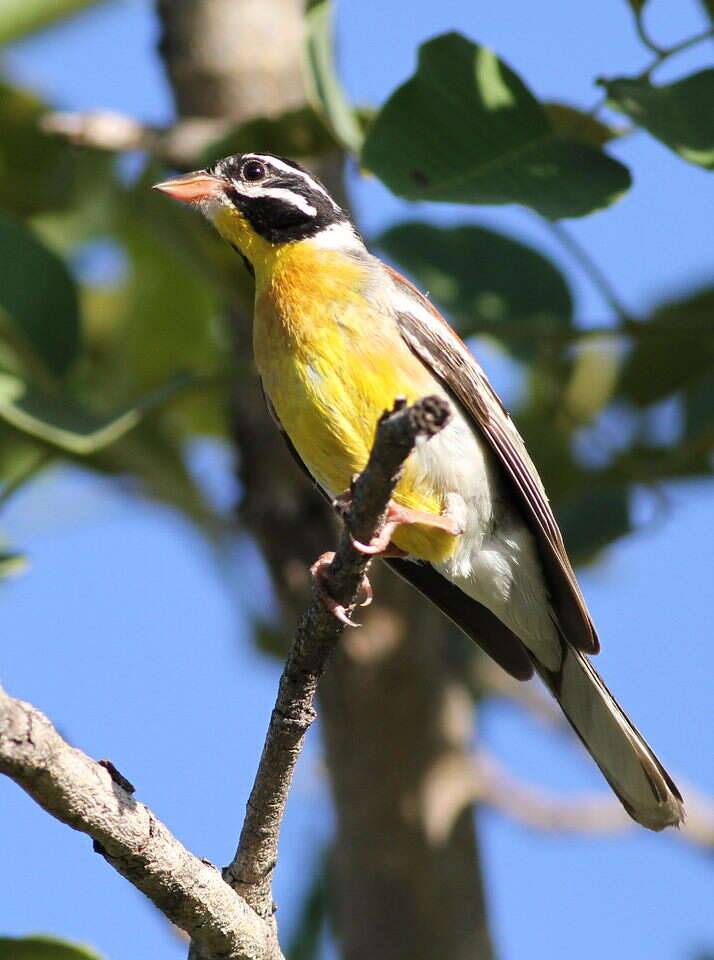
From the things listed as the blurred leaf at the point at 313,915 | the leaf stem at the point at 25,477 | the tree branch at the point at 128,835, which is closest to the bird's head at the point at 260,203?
the leaf stem at the point at 25,477

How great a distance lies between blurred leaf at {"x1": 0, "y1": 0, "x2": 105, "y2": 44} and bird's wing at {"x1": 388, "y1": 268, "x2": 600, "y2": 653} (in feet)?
7.11

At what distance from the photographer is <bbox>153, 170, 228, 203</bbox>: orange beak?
16.6 ft

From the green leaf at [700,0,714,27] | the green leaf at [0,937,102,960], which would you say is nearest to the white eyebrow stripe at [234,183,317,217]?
the green leaf at [700,0,714,27]

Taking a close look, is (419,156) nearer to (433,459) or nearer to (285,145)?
(433,459)

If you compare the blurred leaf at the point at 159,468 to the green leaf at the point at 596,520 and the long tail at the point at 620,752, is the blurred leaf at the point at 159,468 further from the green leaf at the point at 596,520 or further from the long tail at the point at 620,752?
the long tail at the point at 620,752

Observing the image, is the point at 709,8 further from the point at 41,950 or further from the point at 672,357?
the point at 41,950

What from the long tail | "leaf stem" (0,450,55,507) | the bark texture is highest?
"leaf stem" (0,450,55,507)

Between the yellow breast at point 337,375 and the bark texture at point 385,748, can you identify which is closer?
the yellow breast at point 337,375

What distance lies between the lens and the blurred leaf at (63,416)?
4473 millimetres

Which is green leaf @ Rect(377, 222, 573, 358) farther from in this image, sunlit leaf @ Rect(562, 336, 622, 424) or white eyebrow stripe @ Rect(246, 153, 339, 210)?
sunlit leaf @ Rect(562, 336, 622, 424)

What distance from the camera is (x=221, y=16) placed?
19.9ft

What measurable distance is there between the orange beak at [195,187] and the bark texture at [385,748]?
40cm

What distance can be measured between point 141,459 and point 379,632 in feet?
4.04

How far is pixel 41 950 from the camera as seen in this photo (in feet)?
10.5
